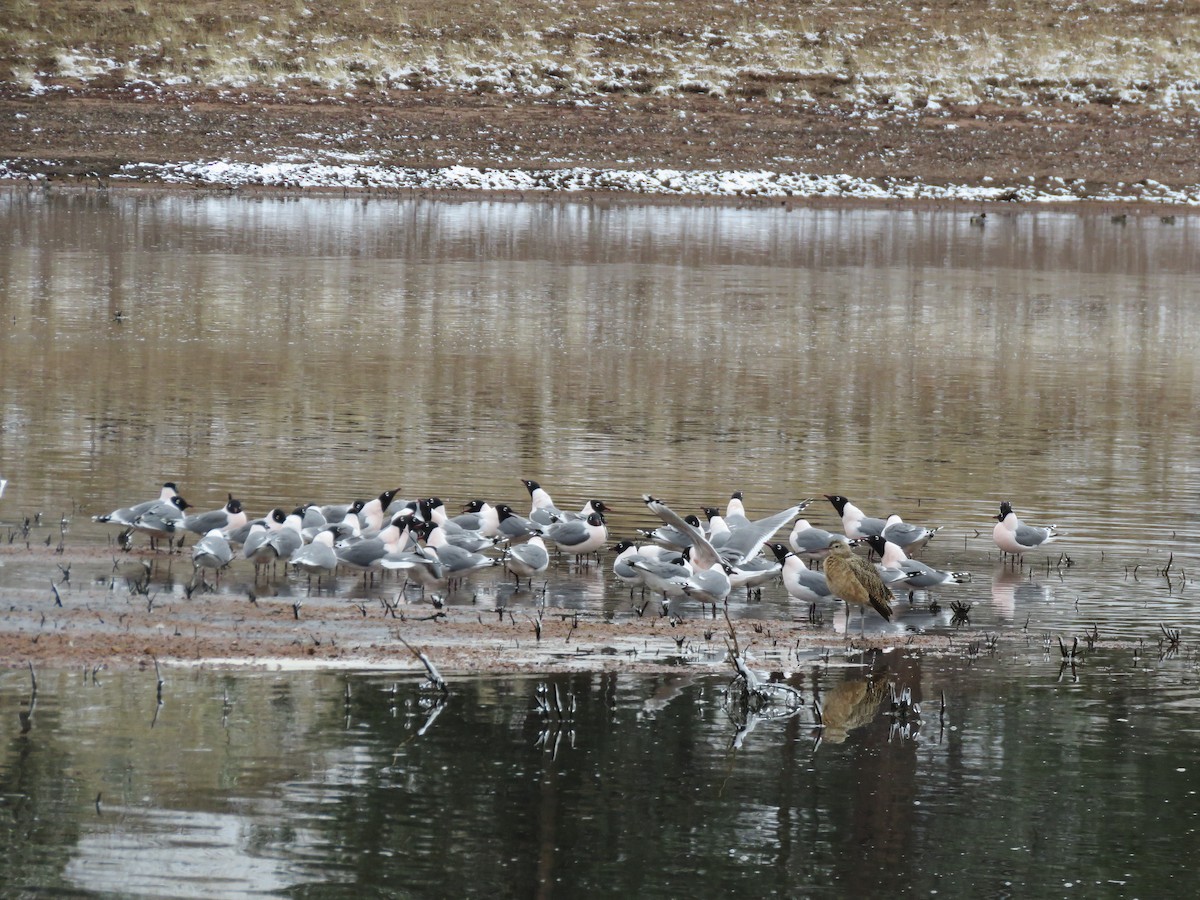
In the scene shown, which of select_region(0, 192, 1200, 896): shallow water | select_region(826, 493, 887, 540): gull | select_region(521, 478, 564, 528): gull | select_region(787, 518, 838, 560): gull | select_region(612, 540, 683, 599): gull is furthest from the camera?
select_region(521, 478, 564, 528): gull

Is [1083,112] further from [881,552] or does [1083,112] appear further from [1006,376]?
[881,552]

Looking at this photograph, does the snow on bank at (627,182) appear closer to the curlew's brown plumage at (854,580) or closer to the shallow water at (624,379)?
the shallow water at (624,379)

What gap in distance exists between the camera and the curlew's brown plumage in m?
12.5

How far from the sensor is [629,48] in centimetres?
8138

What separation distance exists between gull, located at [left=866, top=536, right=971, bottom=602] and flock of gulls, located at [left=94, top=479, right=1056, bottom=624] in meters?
0.01

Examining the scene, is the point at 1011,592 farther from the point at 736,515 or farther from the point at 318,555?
the point at 318,555

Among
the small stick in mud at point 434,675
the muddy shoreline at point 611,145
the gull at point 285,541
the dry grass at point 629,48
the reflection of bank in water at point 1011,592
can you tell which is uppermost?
the dry grass at point 629,48

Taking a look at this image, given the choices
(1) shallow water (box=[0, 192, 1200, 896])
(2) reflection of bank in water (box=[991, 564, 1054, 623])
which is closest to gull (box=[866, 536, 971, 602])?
(1) shallow water (box=[0, 192, 1200, 896])

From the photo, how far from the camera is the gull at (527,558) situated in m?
13.8

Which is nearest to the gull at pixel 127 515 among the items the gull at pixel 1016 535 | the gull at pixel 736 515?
the gull at pixel 736 515

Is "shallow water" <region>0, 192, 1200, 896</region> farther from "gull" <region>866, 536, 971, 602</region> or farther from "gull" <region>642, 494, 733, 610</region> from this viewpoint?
"gull" <region>642, 494, 733, 610</region>

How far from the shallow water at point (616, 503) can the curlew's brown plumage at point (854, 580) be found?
2.36 feet

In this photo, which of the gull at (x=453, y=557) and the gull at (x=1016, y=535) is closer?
the gull at (x=453, y=557)

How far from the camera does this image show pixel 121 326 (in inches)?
1142
